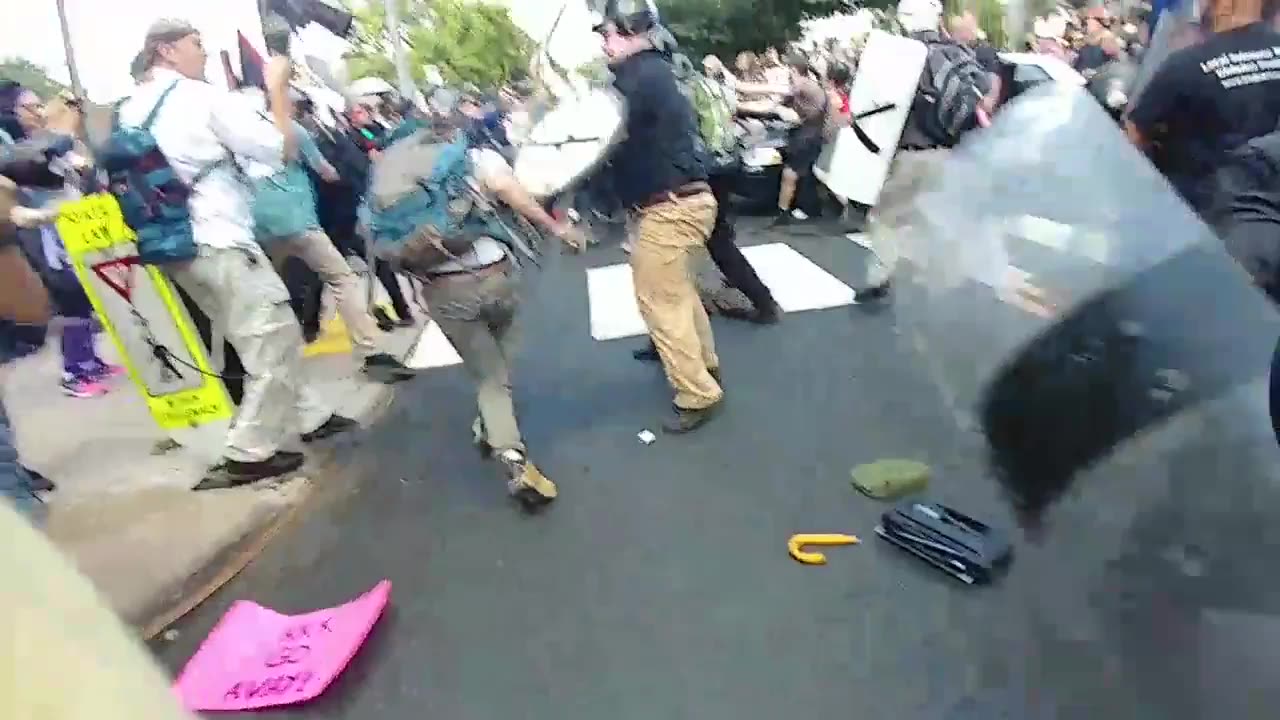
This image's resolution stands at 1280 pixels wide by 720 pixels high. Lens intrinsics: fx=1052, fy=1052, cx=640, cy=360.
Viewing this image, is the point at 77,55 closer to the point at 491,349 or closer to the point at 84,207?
the point at 84,207

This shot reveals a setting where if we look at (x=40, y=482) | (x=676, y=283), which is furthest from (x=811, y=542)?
(x=40, y=482)

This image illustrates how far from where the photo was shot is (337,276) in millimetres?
4227

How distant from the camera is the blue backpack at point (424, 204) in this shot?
9.29ft

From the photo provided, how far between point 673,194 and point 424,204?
88 centimetres

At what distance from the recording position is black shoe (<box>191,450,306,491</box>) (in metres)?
3.42

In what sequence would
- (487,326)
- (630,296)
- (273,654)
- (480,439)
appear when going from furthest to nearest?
(630,296) < (480,439) < (487,326) < (273,654)

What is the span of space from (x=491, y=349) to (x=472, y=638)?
934 millimetres

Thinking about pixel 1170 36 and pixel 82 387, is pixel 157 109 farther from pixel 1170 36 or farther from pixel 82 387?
pixel 1170 36

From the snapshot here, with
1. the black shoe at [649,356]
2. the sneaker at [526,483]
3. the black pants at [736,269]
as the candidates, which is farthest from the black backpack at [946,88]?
the sneaker at [526,483]

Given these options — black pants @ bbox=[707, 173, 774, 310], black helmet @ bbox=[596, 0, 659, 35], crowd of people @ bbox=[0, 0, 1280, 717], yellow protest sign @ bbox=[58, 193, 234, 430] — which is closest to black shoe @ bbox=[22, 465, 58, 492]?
crowd of people @ bbox=[0, 0, 1280, 717]

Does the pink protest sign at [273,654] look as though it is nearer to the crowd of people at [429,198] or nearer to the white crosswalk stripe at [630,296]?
the crowd of people at [429,198]

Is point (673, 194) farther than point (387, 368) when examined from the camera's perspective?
No

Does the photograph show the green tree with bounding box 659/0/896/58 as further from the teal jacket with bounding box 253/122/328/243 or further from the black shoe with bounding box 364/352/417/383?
the black shoe with bounding box 364/352/417/383

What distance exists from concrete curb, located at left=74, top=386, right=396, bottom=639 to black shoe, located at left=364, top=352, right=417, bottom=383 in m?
0.74
